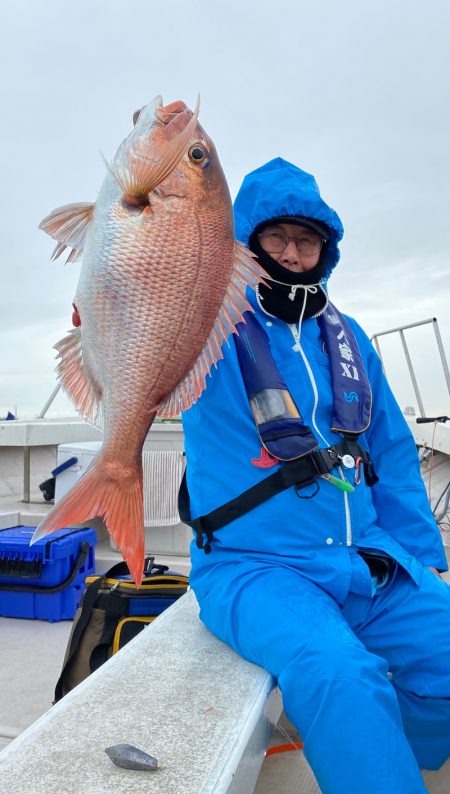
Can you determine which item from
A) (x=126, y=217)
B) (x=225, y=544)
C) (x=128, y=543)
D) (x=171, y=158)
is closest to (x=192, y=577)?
(x=225, y=544)

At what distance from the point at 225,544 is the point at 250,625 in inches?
12.4

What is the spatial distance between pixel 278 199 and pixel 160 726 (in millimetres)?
1838

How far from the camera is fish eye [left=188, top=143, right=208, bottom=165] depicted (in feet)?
4.90

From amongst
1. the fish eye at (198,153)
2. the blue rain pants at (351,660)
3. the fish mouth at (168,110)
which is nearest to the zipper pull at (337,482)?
the blue rain pants at (351,660)

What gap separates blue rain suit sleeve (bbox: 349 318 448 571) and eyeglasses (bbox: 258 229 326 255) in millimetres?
621

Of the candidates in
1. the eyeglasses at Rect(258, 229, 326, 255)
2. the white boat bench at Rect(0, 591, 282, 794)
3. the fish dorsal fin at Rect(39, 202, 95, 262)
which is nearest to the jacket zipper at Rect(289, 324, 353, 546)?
the eyeglasses at Rect(258, 229, 326, 255)

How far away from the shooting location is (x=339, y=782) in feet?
4.63

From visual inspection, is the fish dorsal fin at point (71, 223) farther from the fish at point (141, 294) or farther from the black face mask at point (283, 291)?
the black face mask at point (283, 291)

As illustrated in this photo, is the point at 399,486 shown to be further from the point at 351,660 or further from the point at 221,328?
the point at 221,328

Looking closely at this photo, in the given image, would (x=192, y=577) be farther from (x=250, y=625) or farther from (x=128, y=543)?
(x=128, y=543)

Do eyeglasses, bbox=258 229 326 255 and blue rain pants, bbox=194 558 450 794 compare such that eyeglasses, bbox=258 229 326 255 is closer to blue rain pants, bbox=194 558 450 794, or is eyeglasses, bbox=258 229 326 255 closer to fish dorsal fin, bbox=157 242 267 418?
fish dorsal fin, bbox=157 242 267 418

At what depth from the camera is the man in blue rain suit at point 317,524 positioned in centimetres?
151

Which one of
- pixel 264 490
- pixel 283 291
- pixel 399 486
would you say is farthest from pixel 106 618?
pixel 283 291

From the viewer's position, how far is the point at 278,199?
234 cm
